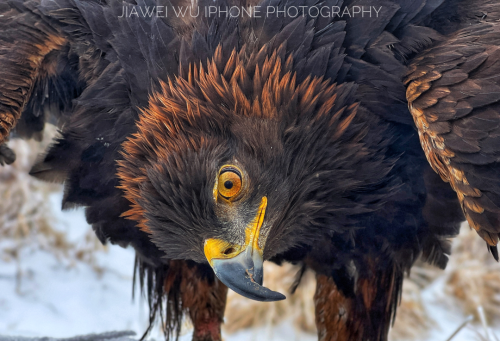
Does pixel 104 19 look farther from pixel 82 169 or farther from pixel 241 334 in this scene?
pixel 241 334

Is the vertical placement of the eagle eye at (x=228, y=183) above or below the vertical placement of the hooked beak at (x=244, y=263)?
above

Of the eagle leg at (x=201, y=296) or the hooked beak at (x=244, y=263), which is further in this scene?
the eagle leg at (x=201, y=296)

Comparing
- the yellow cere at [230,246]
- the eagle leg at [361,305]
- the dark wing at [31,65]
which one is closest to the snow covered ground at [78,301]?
the eagle leg at [361,305]

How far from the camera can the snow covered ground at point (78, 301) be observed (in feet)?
18.7

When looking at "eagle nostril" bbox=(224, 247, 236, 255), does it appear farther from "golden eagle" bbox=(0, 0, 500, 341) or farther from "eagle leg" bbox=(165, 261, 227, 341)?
"eagle leg" bbox=(165, 261, 227, 341)

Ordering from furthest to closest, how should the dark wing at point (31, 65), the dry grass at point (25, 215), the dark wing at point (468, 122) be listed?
the dry grass at point (25, 215) → the dark wing at point (31, 65) → the dark wing at point (468, 122)

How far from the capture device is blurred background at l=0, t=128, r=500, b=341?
5.80 m

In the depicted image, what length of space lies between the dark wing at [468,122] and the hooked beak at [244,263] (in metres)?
0.80

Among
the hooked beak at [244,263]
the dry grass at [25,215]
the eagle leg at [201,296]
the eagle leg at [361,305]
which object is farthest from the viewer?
the dry grass at [25,215]

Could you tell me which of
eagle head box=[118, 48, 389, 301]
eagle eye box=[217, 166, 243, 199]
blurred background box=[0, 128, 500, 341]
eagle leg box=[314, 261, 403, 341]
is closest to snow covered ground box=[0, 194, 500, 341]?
blurred background box=[0, 128, 500, 341]

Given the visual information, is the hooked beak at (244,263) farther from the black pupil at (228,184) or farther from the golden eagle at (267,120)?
the black pupil at (228,184)

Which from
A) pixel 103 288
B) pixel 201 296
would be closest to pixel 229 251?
pixel 201 296

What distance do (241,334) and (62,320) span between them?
173cm

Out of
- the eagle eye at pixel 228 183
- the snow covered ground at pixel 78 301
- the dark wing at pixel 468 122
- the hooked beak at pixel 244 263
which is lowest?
the snow covered ground at pixel 78 301
